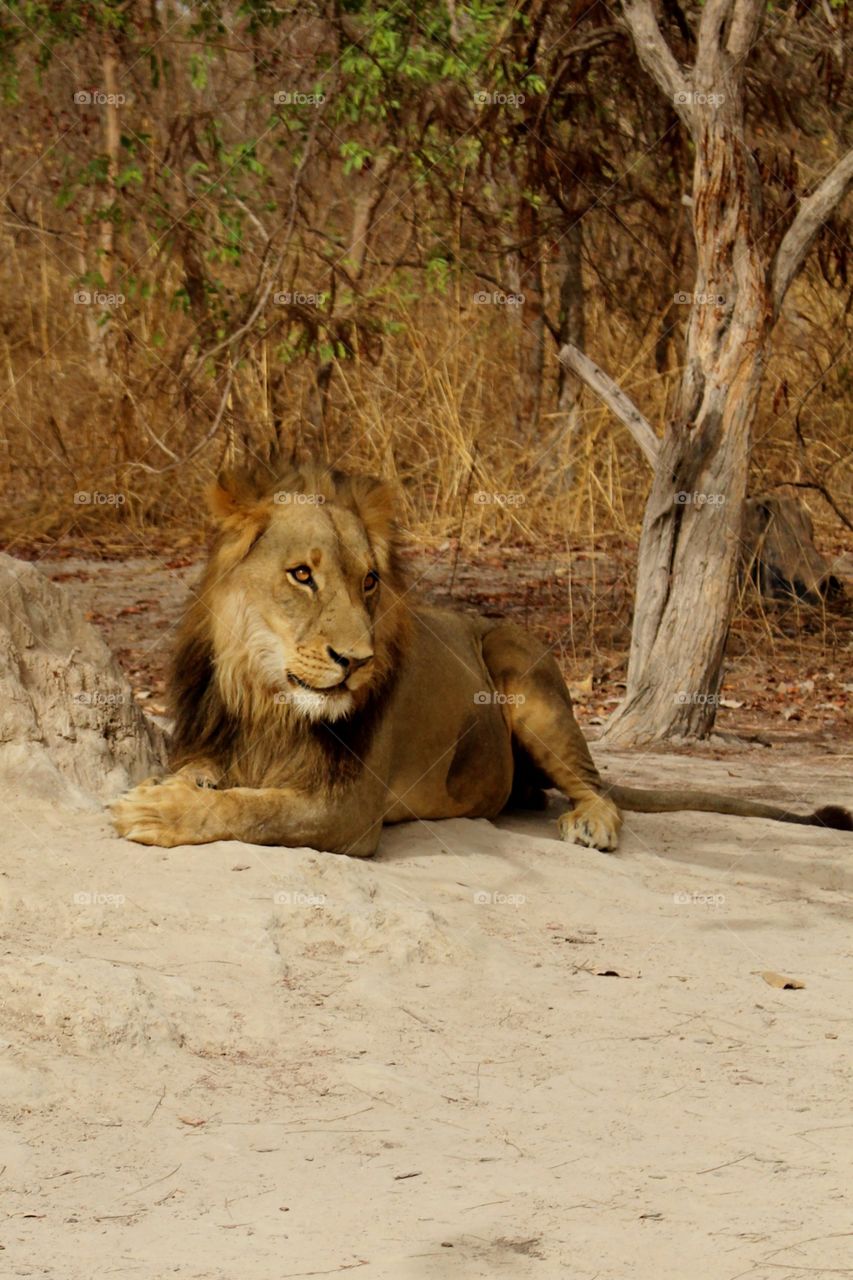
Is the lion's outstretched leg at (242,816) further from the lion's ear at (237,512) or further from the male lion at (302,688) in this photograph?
the lion's ear at (237,512)

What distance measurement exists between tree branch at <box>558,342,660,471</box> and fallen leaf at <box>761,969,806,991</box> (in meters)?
4.30

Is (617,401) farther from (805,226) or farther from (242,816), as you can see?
(242,816)

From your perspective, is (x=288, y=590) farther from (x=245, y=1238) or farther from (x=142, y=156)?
(x=142, y=156)

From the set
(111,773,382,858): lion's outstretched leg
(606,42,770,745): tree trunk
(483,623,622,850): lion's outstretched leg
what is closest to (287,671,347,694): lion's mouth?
(111,773,382,858): lion's outstretched leg

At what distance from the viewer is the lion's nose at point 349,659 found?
5.22 m

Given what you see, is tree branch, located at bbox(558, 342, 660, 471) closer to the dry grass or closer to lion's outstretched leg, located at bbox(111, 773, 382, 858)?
the dry grass

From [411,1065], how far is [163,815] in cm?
128

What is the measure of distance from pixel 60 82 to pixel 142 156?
17.6ft

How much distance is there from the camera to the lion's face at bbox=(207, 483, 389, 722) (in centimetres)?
530

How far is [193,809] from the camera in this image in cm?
525

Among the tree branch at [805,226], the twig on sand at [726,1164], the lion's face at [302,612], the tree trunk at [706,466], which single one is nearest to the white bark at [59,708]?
the lion's face at [302,612]

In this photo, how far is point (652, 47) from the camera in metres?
8.99

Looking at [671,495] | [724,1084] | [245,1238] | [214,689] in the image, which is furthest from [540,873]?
[671,495]

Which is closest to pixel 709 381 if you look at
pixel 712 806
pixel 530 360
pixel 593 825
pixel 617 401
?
pixel 617 401
